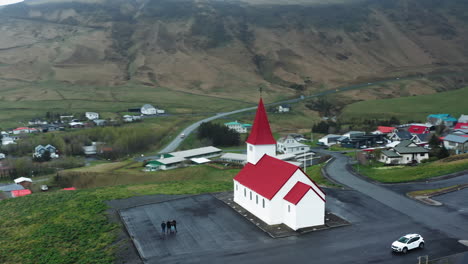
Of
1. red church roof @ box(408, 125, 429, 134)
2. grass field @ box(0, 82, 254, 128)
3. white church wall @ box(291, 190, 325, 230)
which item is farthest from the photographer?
grass field @ box(0, 82, 254, 128)

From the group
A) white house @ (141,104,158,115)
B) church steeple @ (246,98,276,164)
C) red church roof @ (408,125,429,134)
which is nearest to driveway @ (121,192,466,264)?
church steeple @ (246,98,276,164)

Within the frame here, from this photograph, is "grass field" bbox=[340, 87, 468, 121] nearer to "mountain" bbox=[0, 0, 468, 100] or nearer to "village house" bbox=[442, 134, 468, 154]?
"mountain" bbox=[0, 0, 468, 100]

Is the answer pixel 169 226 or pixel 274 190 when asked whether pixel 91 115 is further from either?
pixel 274 190

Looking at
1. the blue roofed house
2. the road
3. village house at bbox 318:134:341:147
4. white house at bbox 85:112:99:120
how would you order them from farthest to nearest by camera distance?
white house at bbox 85:112:99:120, the blue roofed house, the road, village house at bbox 318:134:341:147

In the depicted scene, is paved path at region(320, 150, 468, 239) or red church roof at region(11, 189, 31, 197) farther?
red church roof at region(11, 189, 31, 197)

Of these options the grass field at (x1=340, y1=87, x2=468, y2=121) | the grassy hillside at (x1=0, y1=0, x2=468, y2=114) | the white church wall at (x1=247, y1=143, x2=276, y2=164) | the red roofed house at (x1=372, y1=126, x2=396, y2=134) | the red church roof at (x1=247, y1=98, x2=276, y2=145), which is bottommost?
the red roofed house at (x1=372, y1=126, x2=396, y2=134)

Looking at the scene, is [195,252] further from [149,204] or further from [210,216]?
[149,204]

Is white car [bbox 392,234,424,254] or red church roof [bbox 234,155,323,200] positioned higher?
red church roof [bbox 234,155,323,200]

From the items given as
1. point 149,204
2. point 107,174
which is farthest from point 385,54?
point 149,204
